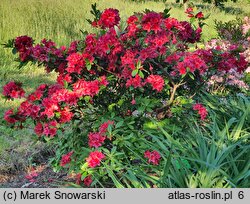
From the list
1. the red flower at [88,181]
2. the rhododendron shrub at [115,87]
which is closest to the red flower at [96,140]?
the rhododendron shrub at [115,87]

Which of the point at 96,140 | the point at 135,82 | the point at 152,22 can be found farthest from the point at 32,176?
the point at 152,22

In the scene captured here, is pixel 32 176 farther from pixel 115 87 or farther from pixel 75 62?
pixel 75 62

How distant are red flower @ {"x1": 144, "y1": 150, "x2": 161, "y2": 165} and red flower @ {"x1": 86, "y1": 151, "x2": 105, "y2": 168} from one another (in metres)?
0.30

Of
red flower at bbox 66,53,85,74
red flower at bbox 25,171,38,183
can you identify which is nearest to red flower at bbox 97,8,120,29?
red flower at bbox 66,53,85,74

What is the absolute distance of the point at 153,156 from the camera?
3.33 metres

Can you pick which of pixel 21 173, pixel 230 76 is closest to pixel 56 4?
pixel 230 76

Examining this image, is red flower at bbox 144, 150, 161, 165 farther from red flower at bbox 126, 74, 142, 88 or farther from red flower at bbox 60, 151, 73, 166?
red flower at bbox 60, 151, 73, 166

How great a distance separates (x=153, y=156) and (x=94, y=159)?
0.40m

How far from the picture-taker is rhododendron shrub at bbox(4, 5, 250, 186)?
3514 millimetres

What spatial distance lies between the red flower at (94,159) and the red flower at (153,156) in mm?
298

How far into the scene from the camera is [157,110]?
12.9ft

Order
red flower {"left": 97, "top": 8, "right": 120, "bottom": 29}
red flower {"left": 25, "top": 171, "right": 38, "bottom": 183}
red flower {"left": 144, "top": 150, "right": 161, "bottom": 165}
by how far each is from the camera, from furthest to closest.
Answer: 1. red flower {"left": 25, "top": 171, "right": 38, "bottom": 183}
2. red flower {"left": 97, "top": 8, "right": 120, "bottom": 29}
3. red flower {"left": 144, "top": 150, "right": 161, "bottom": 165}

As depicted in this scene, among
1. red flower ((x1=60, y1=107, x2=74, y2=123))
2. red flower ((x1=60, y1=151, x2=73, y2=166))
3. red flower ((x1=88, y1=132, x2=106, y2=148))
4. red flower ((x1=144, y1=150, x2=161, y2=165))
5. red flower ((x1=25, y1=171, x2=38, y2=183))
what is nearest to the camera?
red flower ((x1=144, y1=150, x2=161, y2=165))

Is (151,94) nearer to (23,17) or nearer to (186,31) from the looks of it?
(186,31)
